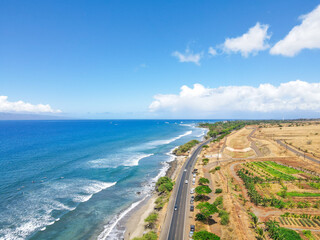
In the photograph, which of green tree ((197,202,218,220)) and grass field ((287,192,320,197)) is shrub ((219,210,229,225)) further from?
grass field ((287,192,320,197))

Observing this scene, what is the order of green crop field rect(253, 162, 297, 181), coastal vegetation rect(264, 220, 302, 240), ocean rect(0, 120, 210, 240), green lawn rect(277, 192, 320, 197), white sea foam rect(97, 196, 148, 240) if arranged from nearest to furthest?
coastal vegetation rect(264, 220, 302, 240)
white sea foam rect(97, 196, 148, 240)
ocean rect(0, 120, 210, 240)
green lawn rect(277, 192, 320, 197)
green crop field rect(253, 162, 297, 181)

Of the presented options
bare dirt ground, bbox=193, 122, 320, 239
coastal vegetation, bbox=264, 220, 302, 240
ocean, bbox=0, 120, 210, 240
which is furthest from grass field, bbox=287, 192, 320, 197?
ocean, bbox=0, 120, 210, 240

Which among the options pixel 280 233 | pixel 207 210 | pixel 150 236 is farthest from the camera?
pixel 207 210

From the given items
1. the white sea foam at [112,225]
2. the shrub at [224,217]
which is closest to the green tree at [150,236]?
the white sea foam at [112,225]

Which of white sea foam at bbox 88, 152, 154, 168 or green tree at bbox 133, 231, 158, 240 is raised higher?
white sea foam at bbox 88, 152, 154, 168

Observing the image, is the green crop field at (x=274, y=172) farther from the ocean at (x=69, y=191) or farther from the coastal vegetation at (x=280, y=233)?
the ocean at (x=69, y=191)

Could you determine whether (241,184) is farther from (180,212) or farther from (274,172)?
(180,212)

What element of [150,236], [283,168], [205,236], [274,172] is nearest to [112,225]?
[150,236]

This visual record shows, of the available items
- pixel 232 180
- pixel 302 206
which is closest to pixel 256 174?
pixel 232 180

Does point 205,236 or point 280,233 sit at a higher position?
point 205,236

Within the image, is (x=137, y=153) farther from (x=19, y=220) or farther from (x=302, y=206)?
(x=302, y=206)
